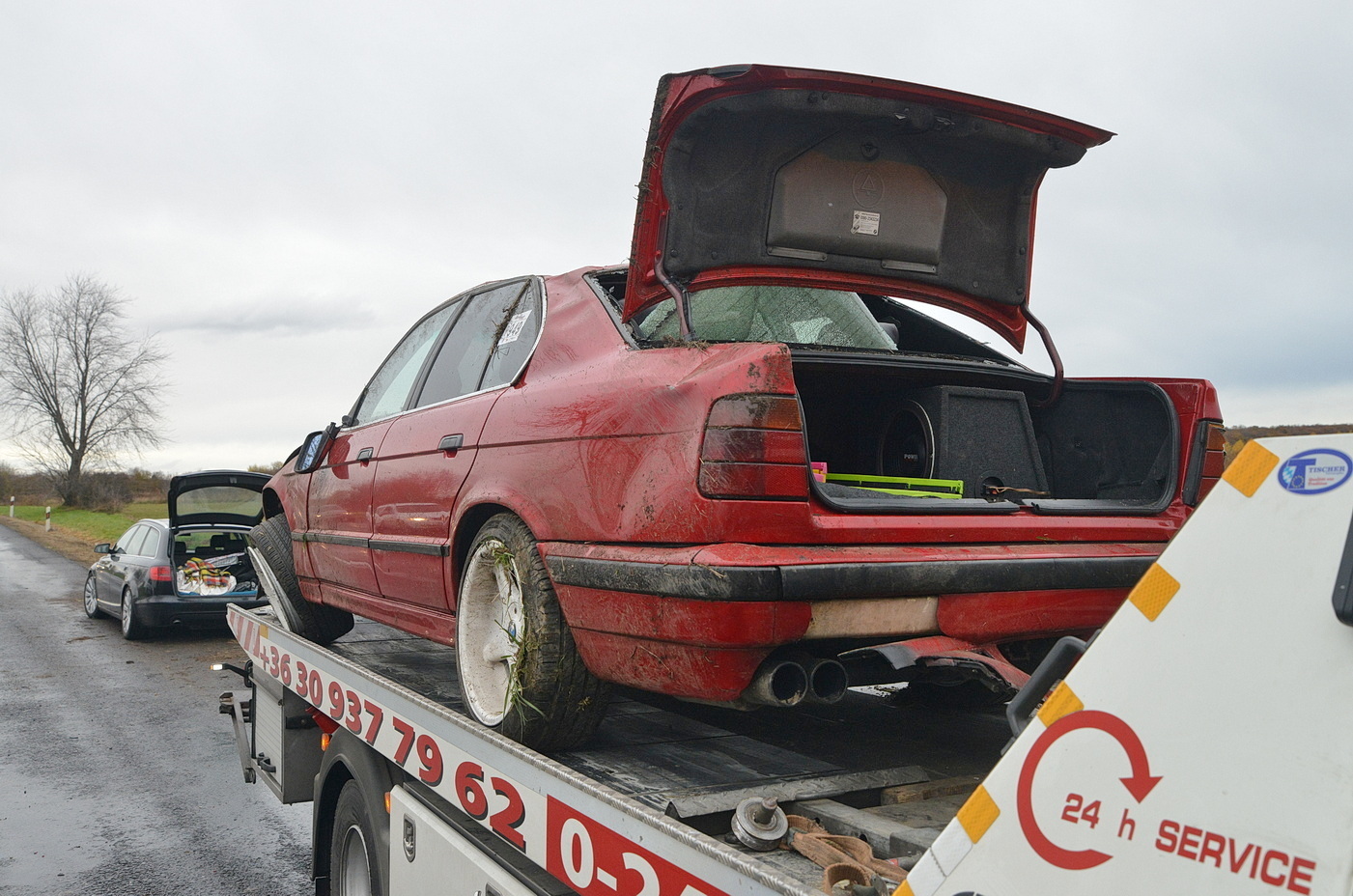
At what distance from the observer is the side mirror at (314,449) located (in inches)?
185

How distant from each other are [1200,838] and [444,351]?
3.28 m

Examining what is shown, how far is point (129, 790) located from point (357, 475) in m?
3.52

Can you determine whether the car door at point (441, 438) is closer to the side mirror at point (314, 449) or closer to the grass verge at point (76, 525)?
the side mirror at point (314, 449)

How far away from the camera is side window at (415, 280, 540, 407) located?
3.24 metres

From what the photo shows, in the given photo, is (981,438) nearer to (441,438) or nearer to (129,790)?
(441,438)

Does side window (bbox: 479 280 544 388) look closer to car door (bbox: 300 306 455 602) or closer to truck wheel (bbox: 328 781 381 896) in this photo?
car door (bbox: 300 306 455 602)

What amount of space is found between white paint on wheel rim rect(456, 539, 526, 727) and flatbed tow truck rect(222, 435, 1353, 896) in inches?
5.9

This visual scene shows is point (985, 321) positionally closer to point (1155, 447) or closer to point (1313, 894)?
point (1155, 447)

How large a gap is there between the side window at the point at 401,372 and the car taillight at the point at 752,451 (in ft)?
6.84

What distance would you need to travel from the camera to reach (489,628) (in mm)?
3059

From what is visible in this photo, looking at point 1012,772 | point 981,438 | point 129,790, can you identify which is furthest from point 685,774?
point 129,790

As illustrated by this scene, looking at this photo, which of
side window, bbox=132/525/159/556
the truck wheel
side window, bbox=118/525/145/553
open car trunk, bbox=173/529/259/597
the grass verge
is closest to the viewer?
the truck wheel

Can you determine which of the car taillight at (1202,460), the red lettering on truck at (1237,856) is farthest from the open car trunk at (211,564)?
the red lettering on truck at (1237,856)

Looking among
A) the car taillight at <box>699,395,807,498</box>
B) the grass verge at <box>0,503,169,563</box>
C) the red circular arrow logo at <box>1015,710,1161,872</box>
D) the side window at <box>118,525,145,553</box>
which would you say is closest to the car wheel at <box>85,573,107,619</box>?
the side window at <box>118,525,145,553</box>
